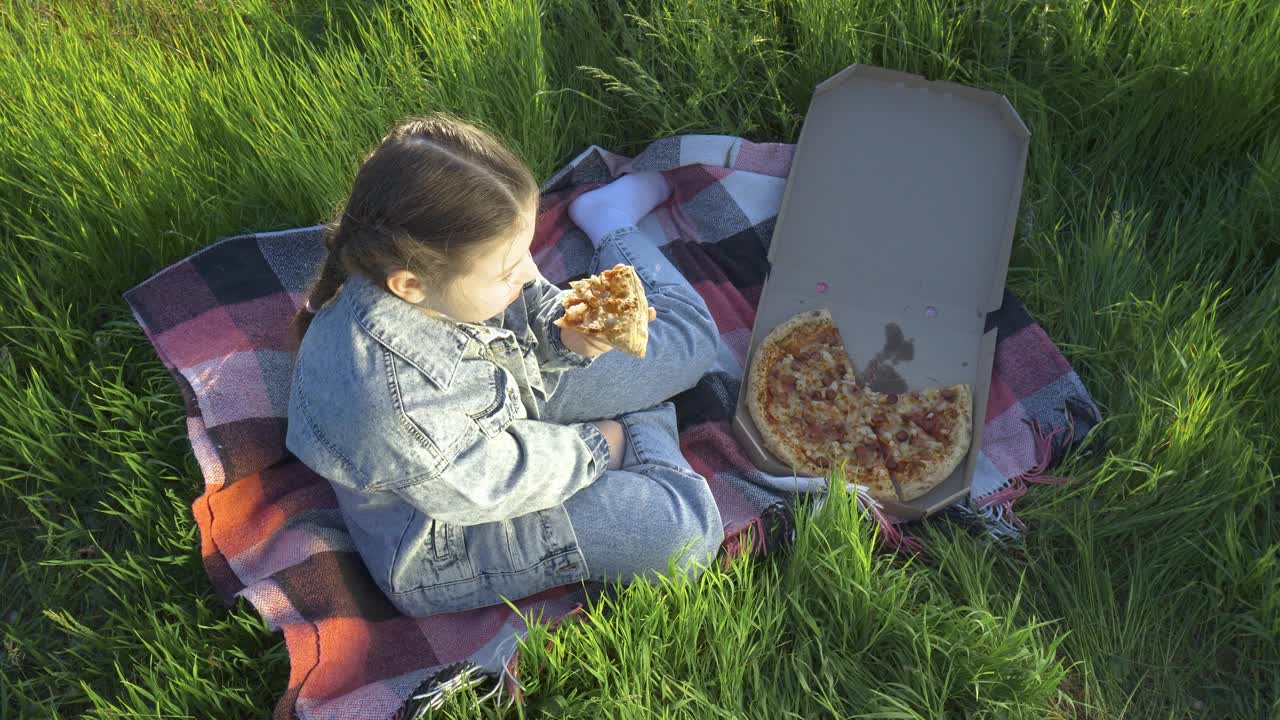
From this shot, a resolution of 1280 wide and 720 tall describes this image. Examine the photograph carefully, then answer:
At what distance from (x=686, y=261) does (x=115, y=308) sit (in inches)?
62.8

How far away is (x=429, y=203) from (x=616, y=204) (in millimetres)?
1143

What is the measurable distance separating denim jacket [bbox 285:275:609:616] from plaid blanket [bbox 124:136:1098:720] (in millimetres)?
110

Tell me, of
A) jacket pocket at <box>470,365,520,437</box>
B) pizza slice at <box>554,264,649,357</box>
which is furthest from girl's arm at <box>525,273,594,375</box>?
jacket pocket at <box>470,365,520,437</box>

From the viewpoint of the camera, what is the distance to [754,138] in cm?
306

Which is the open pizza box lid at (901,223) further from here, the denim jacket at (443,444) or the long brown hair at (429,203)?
the long brown hair at (429,203)

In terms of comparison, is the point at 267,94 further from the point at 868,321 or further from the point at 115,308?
the point at 868,321

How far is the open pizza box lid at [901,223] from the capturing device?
266cm

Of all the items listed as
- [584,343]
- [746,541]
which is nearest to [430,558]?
[584,343]

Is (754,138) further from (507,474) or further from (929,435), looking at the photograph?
(507,474)

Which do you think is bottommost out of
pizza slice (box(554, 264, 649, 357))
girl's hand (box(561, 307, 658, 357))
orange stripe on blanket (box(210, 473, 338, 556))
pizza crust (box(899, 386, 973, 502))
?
pizza crust (box(899, 386, 973, 502))

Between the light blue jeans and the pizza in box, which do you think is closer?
the light blue jeans

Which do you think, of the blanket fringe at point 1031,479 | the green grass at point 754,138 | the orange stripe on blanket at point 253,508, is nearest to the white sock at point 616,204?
the green grass at point 754,138

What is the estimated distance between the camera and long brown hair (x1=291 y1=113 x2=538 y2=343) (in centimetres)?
170

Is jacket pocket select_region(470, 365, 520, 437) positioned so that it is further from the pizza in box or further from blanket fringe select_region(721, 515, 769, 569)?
the pizza in box
